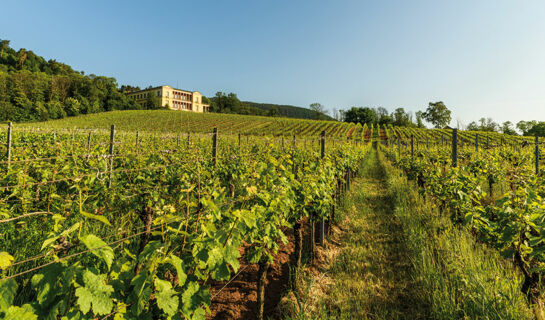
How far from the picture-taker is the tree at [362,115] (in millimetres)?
77875

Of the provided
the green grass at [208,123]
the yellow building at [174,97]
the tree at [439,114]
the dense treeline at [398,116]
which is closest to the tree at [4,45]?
the yellow building at [174,97]

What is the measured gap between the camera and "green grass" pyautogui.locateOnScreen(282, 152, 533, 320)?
2.09 meters

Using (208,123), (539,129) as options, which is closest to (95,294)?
(208,123)

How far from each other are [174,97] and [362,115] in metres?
64.6

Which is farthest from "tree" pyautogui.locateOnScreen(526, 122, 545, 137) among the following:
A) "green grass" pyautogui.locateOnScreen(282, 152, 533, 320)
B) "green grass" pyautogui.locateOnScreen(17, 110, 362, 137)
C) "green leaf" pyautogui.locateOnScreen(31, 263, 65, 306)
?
"green leaf" pyautogui.locateOnScreen(31, 263, 65, 306)

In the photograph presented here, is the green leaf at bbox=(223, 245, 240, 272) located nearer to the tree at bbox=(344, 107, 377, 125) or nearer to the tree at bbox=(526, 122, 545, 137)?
the tree at bbox=(526, 122, 545, 137)

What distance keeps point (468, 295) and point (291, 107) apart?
154 meters

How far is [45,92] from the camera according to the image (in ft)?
188

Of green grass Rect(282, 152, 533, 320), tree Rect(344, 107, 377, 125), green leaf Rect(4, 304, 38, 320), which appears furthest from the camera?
tree Rect(344, 107, 377, 125)

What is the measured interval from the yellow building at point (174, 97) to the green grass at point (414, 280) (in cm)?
8540

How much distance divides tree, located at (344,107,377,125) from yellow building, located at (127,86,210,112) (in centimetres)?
5249

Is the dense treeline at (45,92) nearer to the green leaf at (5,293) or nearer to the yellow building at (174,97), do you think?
the yellow building at (174,97)

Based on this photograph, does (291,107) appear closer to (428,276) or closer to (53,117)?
(53,117)

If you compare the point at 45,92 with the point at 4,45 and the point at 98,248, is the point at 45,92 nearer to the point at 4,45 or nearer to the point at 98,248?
the point at 4,45
